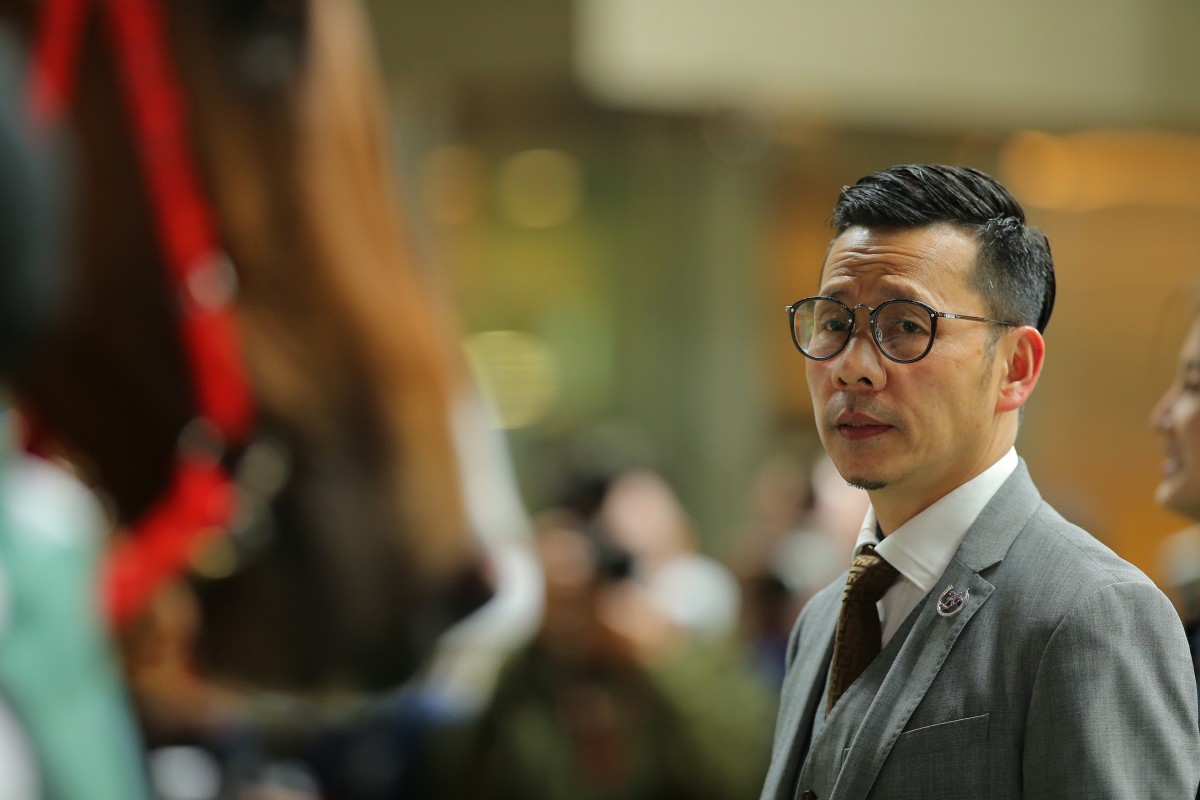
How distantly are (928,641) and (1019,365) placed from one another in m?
0.20

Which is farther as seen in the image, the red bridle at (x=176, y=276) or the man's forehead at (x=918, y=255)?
the red bridle at (x=176, y=276)

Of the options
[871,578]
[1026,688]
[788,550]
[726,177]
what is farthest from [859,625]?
[726,177]

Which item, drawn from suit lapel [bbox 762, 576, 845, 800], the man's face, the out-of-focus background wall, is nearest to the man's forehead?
the man's face

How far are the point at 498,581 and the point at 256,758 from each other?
686 mm

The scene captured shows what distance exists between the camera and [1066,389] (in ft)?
14.0

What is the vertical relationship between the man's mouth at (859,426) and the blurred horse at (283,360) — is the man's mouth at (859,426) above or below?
below

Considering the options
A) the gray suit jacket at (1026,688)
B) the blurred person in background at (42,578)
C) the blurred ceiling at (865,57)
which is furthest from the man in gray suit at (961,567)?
the blurred ceiling at (865,57)

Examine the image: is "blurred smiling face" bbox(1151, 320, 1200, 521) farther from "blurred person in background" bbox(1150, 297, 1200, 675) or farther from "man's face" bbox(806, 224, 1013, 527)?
"man's face" bbox(806, 224, 1013, 527)

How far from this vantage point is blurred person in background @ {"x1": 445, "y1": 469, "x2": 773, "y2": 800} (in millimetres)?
3504

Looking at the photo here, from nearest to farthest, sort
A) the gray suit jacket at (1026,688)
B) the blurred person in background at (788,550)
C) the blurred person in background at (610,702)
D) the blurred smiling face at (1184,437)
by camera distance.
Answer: the gray suit jacket at (1026,688) < the blurred smiling face at (1184,437) < the blurred person in background at (610,702) < the blurred person in background at (788,550)

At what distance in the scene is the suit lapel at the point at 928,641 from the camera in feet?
3.43

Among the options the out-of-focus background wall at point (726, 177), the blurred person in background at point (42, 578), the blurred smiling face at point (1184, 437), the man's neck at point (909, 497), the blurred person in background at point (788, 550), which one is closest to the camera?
the man's neck at point (909, 497)

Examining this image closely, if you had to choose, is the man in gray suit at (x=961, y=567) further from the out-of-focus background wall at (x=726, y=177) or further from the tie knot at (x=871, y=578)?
the out-of-focus background wall at (x=726, y=177)

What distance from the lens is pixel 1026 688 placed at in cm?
101
